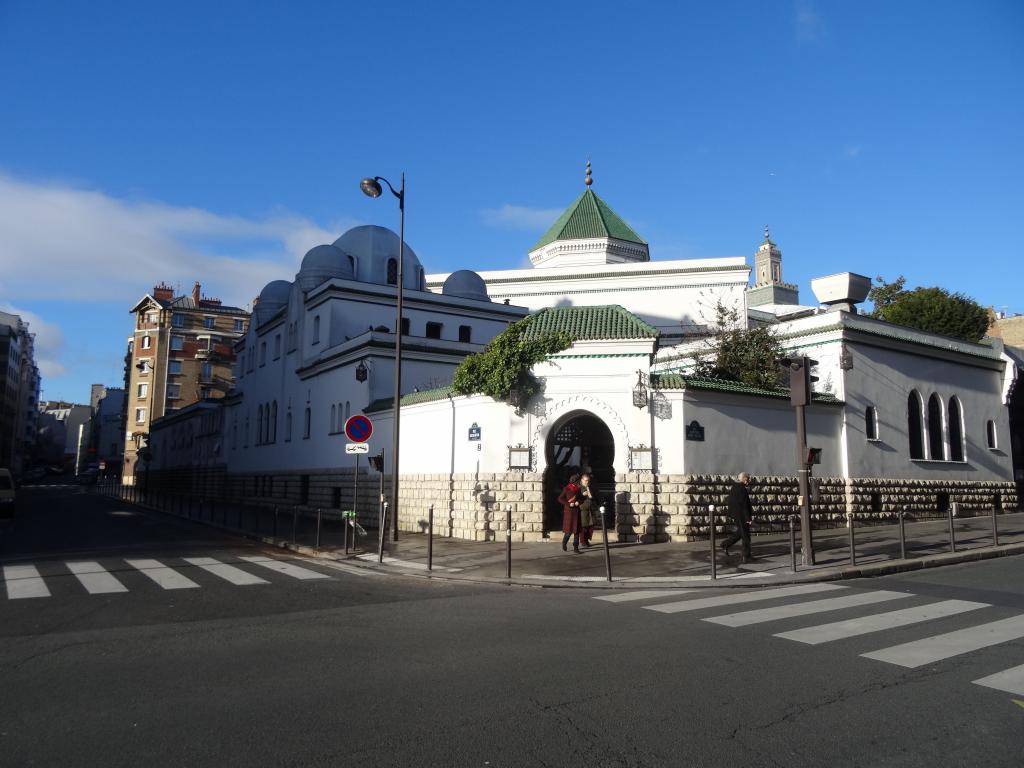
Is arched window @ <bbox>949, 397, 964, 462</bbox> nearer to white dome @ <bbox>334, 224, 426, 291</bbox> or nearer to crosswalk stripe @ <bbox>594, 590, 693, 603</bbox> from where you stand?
crosswalk stripe @ <bbox>594, 590, 693, 603</bbox>

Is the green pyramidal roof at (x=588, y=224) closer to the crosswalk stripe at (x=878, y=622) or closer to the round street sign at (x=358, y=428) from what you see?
the round street sign at (x=358, y=428)

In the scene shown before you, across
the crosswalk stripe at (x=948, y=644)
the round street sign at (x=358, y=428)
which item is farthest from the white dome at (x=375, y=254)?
the crosswalk stripe at (x=948, y=644)

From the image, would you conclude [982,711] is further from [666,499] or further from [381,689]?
[666,499]

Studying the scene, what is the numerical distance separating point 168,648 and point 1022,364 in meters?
31.2

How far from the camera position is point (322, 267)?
35.6m

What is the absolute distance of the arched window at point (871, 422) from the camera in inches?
869

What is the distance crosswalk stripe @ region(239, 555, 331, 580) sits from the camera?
40.0 feet

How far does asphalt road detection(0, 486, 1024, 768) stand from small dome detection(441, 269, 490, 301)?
28.5 meters

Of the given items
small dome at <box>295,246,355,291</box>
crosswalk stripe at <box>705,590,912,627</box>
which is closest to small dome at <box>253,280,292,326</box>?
small dome at <box>295,246,355,291</box>

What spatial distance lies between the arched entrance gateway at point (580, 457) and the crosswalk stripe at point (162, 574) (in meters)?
8.99

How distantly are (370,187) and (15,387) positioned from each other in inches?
3571

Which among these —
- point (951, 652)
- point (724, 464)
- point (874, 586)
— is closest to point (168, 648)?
point (951, 652)

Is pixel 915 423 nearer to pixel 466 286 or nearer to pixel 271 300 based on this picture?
pixel 466 286

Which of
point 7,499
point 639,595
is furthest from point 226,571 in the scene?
point 7,499
